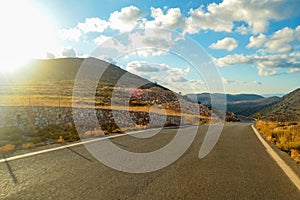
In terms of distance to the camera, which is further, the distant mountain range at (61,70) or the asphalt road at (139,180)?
the distant mountain range at (61,70)

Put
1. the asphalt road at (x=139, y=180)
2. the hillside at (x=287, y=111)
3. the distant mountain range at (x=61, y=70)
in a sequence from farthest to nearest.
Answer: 1. the distant mountain range at (x=61, y=70)
2. the hillside at (x=287, y=111)
3. the asphalt road at (x=139, y=180)

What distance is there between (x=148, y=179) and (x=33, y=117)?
15.6 metres

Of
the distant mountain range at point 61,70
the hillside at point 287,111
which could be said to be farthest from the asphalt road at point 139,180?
the distant mountain range at point 61,70

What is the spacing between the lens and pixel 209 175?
583cm

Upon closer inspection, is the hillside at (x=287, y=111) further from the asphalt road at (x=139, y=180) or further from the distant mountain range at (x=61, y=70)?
the distant mountain range at (x=61, y=70)

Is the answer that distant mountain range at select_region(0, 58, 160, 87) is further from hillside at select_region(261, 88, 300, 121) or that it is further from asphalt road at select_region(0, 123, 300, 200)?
asphalt road at select_region(0, 123, 300, 200)

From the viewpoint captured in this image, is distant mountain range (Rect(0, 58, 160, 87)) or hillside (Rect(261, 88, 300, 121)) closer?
hillside (Rect(261, 88, 300, 121))

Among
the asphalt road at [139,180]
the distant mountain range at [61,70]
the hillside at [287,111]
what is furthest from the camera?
the distant mountain range at [61,70]

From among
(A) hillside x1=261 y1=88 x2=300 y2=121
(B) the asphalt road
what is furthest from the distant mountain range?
(B) the asphalt road

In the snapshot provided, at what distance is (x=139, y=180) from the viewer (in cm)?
519

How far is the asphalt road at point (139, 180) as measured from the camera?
14.3 ft

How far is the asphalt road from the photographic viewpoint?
4.37 meters

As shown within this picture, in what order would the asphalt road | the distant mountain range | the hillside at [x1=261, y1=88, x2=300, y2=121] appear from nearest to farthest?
the asphalt road → the hillside at [x1=261, y1=88, x2=300, y2=121] → the distant mountain range

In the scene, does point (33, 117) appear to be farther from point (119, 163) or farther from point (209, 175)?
point (209, 175)
